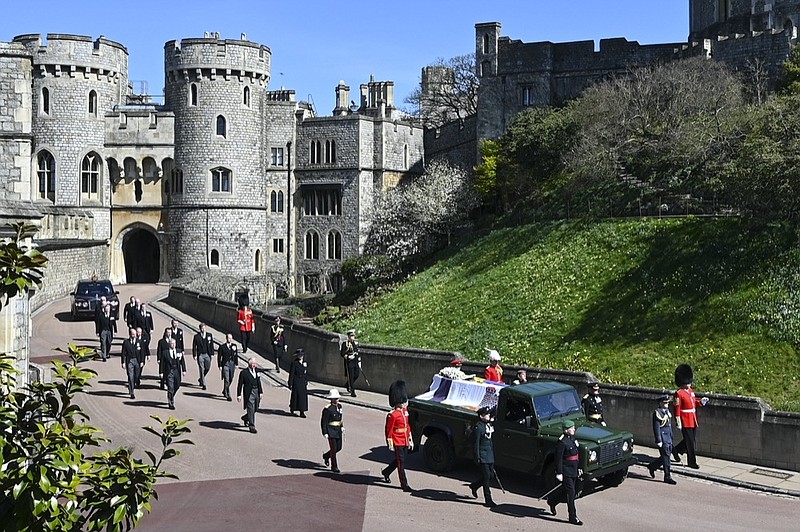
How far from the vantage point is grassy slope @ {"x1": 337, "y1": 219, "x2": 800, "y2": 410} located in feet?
77.2

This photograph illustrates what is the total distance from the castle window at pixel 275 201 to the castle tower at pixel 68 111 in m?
13.6

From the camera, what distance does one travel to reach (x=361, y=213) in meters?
68.5

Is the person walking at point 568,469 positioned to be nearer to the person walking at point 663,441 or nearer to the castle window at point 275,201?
the person walking at point 663,441

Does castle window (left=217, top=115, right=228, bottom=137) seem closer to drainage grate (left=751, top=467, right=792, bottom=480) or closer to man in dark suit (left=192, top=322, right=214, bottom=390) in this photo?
man in dark suit (left=192, top=322, right=214, bottom=390)

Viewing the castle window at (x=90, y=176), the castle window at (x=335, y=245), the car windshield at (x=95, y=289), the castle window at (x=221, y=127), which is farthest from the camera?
the castle window at (x=335, y=245)

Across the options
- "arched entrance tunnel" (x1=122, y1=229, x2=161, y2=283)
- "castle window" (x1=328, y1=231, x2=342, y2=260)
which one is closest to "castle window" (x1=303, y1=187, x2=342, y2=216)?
"castle window" (x1=328, y1=231, x2=342, y2=260)

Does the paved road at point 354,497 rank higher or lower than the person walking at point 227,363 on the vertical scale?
lower

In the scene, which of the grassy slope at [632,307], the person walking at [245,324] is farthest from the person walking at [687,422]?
the person walking at [245,324]

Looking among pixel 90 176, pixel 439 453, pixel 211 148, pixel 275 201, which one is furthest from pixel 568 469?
pixel 275 201

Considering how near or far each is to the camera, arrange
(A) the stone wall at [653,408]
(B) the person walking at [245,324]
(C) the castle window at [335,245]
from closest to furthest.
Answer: (A) the stone wall at [653,408] < (B) the person walking at [245,324] < (C) the castle window at [335,245]

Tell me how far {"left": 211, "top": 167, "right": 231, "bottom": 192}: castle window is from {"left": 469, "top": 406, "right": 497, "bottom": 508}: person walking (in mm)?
47339

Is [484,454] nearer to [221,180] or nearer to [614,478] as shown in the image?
[614,478]

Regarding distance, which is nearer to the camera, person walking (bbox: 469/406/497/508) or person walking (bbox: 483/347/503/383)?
person walking (bbox: 469/406/497/508)

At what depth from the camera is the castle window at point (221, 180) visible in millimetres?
60844
